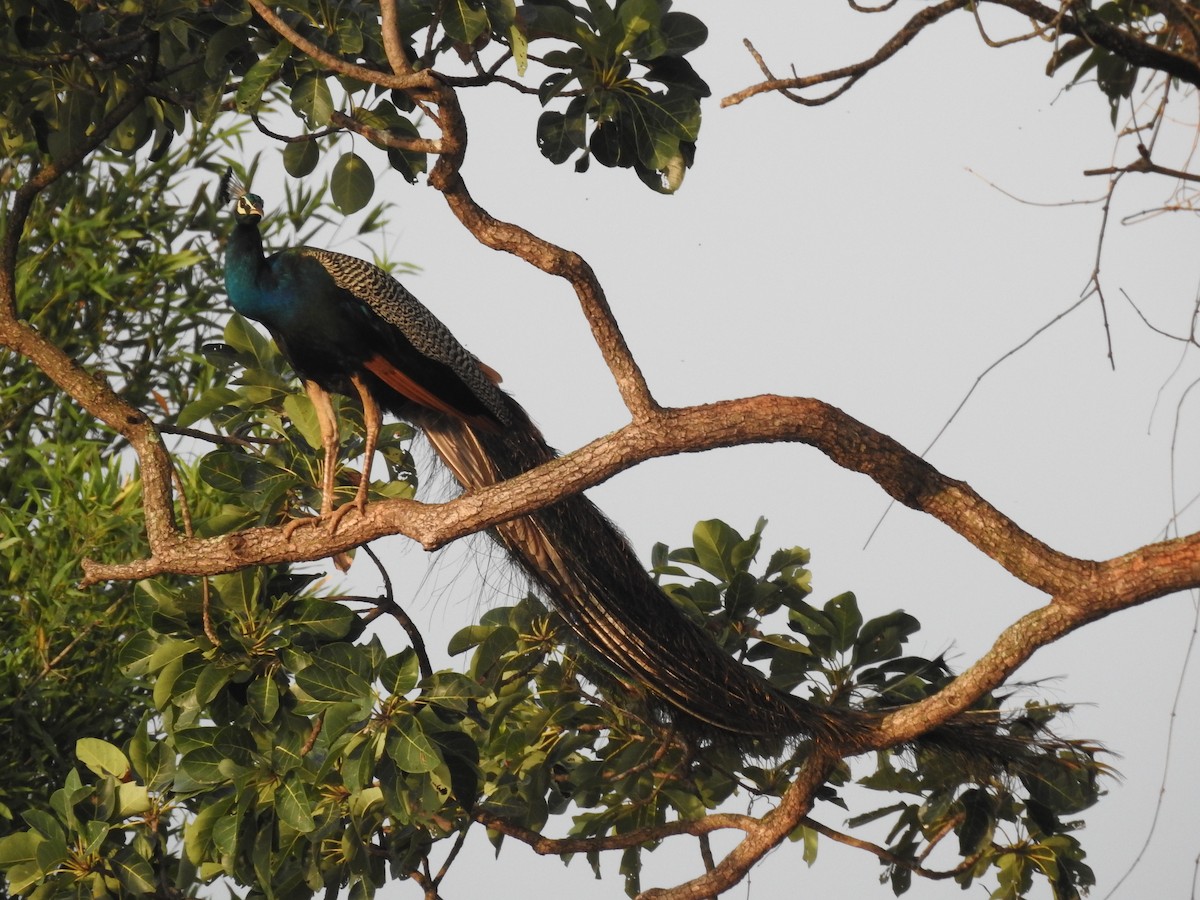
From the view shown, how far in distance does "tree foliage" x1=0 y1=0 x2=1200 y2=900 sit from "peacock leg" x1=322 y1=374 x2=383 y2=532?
80 mm

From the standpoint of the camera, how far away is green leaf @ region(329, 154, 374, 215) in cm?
306

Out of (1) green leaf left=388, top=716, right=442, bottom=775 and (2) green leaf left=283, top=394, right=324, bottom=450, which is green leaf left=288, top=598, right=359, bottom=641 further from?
(2) green leaf left=283, top=394, right=324, bottom=450

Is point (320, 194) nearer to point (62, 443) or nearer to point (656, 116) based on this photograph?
point (62, 443)

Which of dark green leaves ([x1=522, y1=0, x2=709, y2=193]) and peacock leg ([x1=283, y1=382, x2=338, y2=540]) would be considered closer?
dark green leaves ([x1=522, y1=0, x2=709, y2=193])

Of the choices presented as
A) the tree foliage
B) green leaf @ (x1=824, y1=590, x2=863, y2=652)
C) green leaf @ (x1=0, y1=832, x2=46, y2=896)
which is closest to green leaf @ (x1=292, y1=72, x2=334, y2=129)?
the tree foliage

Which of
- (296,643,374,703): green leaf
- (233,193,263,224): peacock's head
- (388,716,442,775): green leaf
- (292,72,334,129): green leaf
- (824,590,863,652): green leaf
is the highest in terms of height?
(233,193,263,224): peacock's head

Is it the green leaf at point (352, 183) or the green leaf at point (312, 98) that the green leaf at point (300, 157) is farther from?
the green leaf at point (312, 98)

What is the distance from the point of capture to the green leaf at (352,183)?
306 cm

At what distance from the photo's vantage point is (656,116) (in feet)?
9.32

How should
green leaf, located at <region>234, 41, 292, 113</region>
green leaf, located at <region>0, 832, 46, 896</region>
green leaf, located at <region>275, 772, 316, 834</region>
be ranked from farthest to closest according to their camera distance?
green leaf, located at <region>0, 832, 46, 896</region> → green leaf, located at <region>234, 41, 292, 113</region> → green leaf, located at <region>275, 772, 316, 834</region>

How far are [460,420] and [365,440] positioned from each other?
282 mm

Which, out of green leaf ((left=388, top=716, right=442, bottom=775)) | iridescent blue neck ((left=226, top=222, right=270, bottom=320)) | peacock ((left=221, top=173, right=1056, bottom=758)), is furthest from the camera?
iridescent blue neck ((left=226, top=222, right=270, bottom=320))

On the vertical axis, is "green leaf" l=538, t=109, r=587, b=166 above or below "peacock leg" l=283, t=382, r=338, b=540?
above

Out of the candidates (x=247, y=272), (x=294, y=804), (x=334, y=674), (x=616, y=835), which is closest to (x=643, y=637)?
(x=616, y=835)
